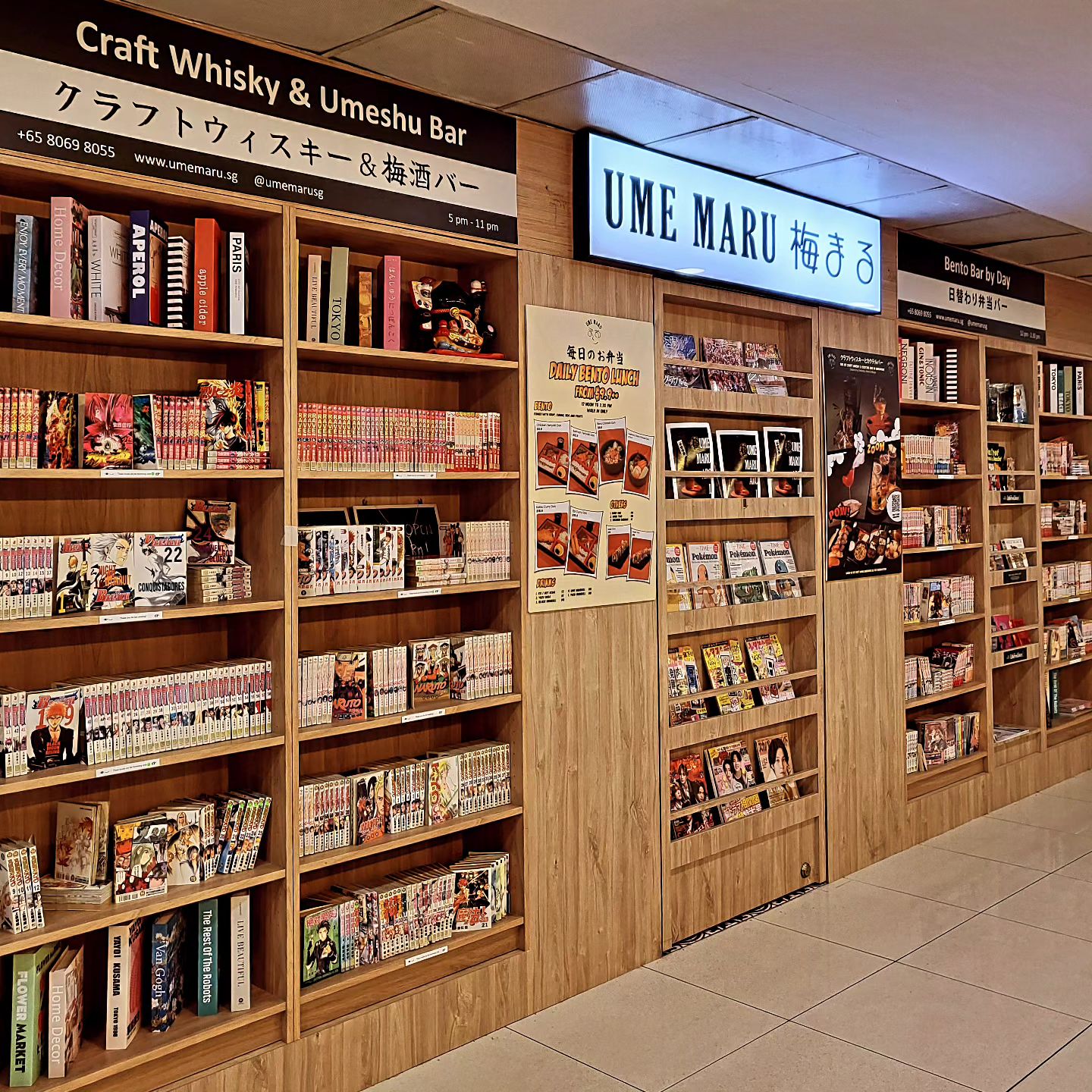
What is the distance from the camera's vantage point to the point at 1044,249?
18.5ft

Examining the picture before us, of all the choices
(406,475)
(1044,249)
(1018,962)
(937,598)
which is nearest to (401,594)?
(406,475)

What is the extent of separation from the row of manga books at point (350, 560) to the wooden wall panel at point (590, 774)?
0.55m

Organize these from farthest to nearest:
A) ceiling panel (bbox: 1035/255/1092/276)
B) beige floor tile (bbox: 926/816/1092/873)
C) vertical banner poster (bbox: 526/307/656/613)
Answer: ceiling panel (bbox: 1035/255/1092/276), beige floor tile (bbox: 926/816/1092/873), vertical banner poster (bbox: 526/307/656/613)

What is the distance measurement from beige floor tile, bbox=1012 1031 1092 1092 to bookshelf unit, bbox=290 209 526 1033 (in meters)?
1.61

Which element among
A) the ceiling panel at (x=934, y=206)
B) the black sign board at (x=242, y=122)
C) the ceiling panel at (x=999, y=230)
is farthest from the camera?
the ceiling panel at (x=999, y=230)

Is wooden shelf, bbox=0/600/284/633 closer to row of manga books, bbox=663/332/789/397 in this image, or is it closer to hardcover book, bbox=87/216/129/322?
hardcover book, bbox=87/216/129/322

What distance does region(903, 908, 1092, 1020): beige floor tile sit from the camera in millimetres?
3709

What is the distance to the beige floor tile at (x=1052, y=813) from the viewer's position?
18.5ft

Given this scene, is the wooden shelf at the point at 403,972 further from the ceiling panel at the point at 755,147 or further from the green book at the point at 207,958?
the ceiling panel at the point at 755,147

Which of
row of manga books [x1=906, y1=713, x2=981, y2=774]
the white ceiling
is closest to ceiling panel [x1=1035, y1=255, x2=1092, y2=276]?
the white ceiling

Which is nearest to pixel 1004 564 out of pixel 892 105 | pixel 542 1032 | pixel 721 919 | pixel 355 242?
pixel 721 919

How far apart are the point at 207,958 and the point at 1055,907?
3462 millimetres

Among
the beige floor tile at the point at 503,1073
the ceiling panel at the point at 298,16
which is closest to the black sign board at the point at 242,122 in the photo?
the ceiling panel at the point at 298,16

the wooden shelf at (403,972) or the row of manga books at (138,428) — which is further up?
the row of manga books at (138,428)
